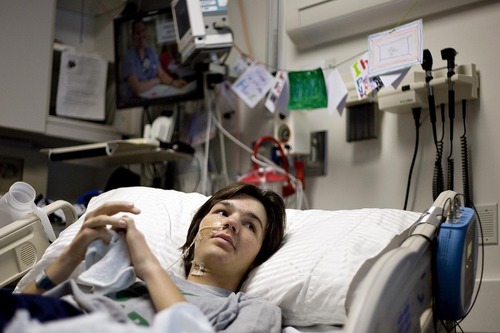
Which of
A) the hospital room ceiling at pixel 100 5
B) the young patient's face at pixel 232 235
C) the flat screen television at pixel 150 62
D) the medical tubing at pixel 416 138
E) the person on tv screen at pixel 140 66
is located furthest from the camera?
the hospital room ceiling at pixel 100 5

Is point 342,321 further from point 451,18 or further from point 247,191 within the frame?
point 451,18

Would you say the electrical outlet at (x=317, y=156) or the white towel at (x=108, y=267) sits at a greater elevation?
the electrical outlet at (x=317, y=156)

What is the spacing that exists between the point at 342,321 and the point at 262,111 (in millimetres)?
1569

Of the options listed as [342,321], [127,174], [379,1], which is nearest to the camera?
[342,321]

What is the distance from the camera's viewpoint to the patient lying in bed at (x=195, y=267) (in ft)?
4.28

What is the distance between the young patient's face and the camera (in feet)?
5.40

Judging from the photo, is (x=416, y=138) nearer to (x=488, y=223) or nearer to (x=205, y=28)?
(x=488, y=223)

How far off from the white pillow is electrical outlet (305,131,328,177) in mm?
657

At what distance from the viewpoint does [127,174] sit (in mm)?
3182

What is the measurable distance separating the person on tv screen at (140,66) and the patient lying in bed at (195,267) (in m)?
1.40

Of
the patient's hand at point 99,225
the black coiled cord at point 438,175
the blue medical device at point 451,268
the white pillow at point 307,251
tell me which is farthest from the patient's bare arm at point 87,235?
the black coiled cord at point 438,175

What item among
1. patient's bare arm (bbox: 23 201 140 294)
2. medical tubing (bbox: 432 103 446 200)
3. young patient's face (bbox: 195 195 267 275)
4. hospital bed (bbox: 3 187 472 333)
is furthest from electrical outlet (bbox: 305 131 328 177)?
patient's bare arm (bbox: 23 201 140 294)

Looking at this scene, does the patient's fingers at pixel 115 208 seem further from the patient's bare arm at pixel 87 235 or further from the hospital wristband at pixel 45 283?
the hospital wristband at pixel 45 283

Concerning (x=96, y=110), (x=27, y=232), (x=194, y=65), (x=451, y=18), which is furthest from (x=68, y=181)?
(x=451, y=18)
